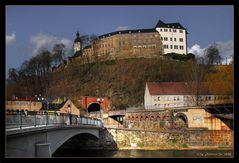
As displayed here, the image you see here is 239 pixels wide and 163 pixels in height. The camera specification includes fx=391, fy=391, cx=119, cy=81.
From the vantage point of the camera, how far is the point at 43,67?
6.71 m

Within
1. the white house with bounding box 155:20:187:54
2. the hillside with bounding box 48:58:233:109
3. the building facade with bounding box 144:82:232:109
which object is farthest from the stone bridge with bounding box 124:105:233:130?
the white house with bounding box 155:20:187:54

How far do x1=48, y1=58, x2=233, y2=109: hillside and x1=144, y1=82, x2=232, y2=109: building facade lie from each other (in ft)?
0.74

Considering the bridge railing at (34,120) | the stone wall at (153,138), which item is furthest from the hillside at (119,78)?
the stone wall at (153,138)

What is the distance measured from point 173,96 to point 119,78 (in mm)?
2117

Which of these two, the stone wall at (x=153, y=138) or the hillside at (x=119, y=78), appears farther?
the stone wall at (x=153, y=138)

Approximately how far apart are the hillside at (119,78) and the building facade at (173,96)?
0.74 feet

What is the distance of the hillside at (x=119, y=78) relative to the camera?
413 inches

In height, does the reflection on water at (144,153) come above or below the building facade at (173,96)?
below

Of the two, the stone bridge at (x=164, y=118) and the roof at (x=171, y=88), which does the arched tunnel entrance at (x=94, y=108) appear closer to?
the roof at (x=171, y=88)

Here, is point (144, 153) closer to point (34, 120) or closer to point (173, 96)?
point (173, 96)

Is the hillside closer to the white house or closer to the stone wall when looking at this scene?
the white house

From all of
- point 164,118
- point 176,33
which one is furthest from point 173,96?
point 176,33
